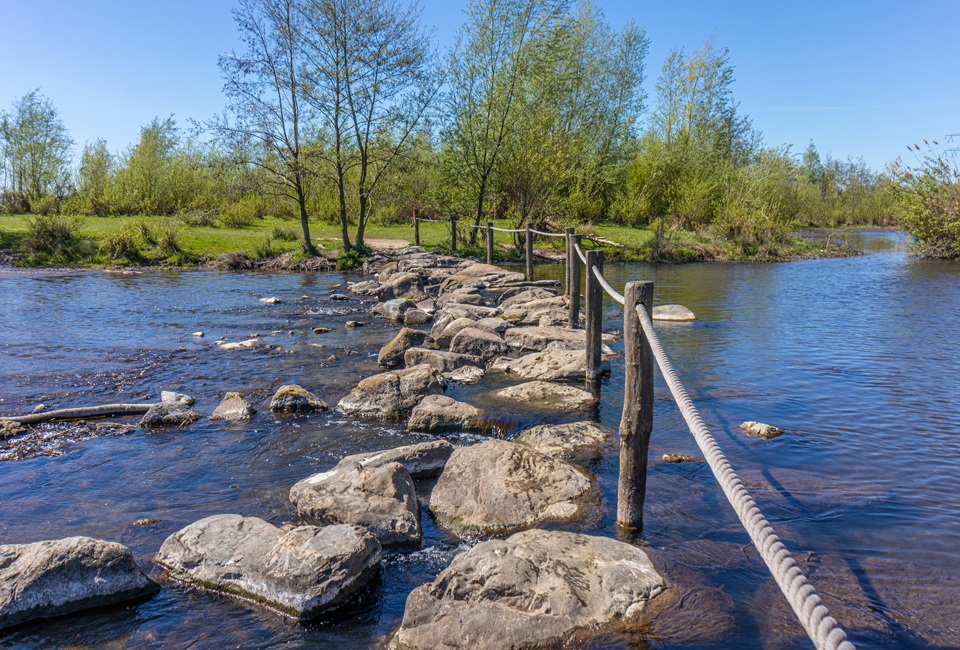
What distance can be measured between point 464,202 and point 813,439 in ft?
63.2

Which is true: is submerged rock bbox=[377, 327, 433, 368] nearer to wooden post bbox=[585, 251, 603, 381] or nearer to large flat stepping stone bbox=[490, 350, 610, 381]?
large flat stepping stone bbox=[490, 350, 610, 381]

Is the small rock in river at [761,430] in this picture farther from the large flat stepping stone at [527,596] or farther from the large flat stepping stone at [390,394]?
the large flat stepping stone at [390,394]

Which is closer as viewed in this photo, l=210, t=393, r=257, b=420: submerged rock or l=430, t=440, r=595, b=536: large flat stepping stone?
l=430, t=440, r=595, b=536: large flat stepping stone

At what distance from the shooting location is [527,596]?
329 cm

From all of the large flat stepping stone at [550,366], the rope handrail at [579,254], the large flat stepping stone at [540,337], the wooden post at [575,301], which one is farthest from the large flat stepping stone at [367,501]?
the wooden post at [575,301]

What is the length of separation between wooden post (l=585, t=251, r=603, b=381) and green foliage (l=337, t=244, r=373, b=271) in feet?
49.0

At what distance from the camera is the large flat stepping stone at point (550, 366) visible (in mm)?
8016

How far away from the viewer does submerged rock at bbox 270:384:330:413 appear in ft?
22.3

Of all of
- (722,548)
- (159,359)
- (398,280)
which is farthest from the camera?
(398,280)

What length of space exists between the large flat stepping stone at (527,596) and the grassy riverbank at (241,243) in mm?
17094

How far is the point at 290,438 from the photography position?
6.09 m

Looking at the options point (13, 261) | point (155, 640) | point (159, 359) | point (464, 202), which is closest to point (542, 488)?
point (155, 640)

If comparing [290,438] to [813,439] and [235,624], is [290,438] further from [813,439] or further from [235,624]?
[813,439]

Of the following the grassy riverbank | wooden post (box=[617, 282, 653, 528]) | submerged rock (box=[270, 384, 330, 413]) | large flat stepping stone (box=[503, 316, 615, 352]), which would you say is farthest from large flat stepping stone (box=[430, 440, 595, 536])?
the grassy riverbank
